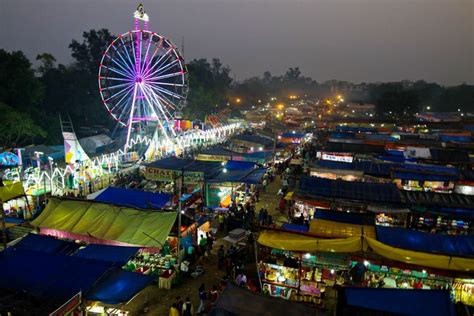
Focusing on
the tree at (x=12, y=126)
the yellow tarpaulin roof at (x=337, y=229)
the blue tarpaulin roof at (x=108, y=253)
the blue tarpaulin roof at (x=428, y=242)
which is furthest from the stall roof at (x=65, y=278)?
the tree at (x=12, y=126)

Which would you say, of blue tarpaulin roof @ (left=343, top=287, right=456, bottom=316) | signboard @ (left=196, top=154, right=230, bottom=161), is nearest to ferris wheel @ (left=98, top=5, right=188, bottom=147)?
signboard @ (left=196, top=154, right=230, bottom=161)

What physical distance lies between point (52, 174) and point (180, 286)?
359 inches

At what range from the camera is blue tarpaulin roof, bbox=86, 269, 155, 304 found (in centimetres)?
600

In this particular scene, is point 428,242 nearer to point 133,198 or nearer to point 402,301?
point 402,301

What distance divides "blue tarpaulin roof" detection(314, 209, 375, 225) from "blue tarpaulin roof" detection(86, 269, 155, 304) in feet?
18.0

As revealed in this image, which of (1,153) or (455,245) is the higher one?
(1,153)

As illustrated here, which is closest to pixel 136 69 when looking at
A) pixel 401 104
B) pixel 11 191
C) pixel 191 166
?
pixel 191 166

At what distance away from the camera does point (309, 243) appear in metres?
7.88

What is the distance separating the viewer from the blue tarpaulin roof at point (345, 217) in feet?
31.5

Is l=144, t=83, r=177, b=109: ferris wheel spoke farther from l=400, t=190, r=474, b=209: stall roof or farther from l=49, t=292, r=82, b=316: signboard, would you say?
l=49, t=292, r=82, b=316: signboard

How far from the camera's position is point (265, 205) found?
625 inches

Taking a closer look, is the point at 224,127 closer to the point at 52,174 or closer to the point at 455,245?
the point at 52,174

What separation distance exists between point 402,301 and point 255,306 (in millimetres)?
2334

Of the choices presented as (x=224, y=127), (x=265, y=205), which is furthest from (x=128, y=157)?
(x=224, y=127)
